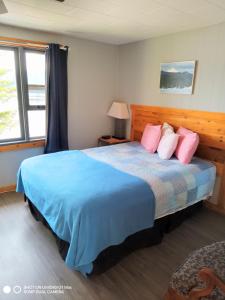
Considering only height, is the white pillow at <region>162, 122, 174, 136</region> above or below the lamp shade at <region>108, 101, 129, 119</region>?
below

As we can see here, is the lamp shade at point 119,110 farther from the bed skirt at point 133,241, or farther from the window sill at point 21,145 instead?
the bed skirt at point 133,241

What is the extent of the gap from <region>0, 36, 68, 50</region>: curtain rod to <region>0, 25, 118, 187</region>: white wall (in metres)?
0.10

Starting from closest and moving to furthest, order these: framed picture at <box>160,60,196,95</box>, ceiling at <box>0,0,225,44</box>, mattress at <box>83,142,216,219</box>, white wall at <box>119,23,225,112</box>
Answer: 1. ceiling at <box>0,0,225,44</box>
2. mattress at <box>83,142,216,219</box>
3. white wall at <box>119,23,225,112</box>
4. framed picture at <box>160,60,196,95</box>

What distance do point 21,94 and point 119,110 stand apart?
1.62 metres

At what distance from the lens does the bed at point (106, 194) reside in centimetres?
167

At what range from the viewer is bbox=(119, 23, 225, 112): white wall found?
8.71 ft

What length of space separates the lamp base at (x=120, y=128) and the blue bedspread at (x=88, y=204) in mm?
1789

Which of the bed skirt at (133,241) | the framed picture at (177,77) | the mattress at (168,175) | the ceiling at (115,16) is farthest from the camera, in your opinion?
the framed picture at (177,77)

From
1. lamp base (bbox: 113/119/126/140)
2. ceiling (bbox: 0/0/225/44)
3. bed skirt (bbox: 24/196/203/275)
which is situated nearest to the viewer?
bed skirt (bbox: 24/196/203/275)

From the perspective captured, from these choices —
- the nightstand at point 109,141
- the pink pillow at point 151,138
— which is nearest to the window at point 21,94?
the nightstand at point 109,141

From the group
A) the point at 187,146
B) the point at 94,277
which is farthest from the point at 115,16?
the point at 94,277

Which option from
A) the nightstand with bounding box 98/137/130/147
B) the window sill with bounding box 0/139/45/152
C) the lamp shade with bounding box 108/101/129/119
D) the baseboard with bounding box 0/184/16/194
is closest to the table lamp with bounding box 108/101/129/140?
the lamp shade with bounding box 108/101/129/119

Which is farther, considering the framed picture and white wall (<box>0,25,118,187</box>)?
white wall (<box>0,25,118,187</box>)

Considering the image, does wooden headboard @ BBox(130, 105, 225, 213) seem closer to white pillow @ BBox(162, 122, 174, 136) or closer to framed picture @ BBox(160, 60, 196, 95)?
white pillow @ BBox(162, 122, 174, 136)
